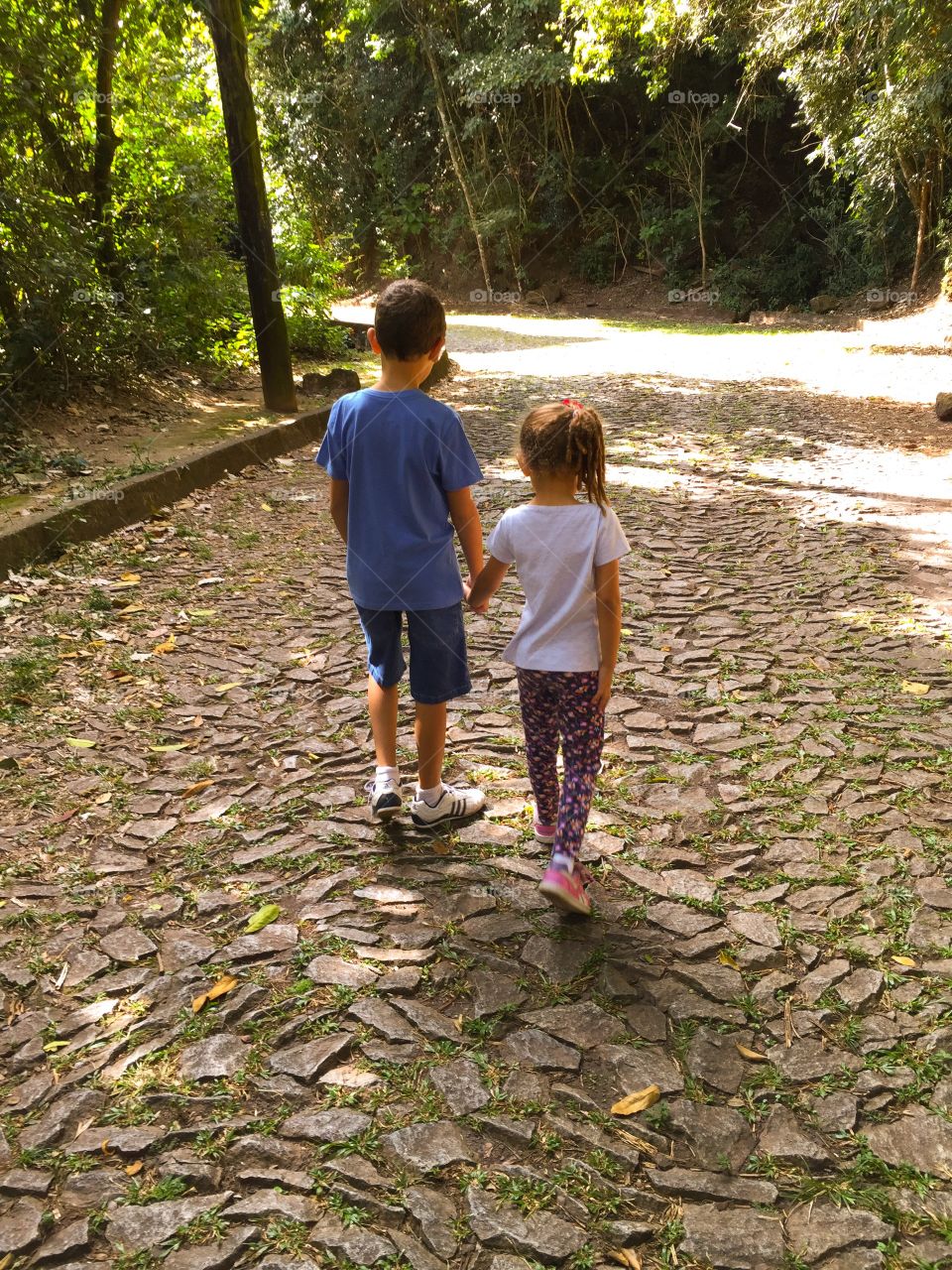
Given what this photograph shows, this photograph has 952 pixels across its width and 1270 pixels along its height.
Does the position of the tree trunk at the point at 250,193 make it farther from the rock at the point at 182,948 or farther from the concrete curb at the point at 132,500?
the rock at the point at 182,948

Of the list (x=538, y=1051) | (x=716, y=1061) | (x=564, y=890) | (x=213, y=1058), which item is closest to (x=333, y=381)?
(x=564, y=890)

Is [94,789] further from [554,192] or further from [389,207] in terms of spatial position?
[389,207]

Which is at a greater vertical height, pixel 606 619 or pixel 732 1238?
pixel 606 619

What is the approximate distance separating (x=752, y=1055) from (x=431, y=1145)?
806 mm

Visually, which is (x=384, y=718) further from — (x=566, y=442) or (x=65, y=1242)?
(x=65, y=1242)

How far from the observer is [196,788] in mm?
3857

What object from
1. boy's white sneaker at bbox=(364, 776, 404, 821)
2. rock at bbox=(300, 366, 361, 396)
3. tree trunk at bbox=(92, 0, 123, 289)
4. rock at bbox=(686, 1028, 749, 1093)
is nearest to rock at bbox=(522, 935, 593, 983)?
rock at bbox=(686, 1028, 749, 1093)

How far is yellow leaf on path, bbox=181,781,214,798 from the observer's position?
3824 millimetres

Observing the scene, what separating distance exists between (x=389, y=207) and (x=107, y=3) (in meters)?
24.1

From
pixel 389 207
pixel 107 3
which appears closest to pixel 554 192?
pixel 389 207

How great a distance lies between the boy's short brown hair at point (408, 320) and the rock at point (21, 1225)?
7.44ft

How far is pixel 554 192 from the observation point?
28.6 meters

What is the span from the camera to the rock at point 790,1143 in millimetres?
2158

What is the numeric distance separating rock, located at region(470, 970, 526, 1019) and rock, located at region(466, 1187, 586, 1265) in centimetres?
58
